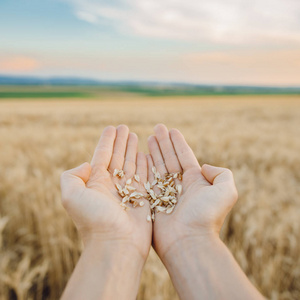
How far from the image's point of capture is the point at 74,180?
5.25ft

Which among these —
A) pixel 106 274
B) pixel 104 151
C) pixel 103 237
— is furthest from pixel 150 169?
pixel 106 274

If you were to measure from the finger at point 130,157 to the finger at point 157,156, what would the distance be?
120 mm

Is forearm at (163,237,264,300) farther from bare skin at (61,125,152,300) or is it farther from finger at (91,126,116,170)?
A: finger at (91,126,116,170)

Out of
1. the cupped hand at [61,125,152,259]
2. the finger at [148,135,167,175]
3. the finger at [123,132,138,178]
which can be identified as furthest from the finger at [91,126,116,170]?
the finger at [148,135,167,175]

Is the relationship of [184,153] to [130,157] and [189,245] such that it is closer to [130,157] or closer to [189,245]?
[130,157]

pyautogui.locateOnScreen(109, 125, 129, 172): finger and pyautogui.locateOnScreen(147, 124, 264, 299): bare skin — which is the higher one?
pyautogui.locateOnScreen(109, 125, 129, 172): finger

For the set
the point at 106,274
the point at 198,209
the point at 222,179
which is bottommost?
the point at 106,274

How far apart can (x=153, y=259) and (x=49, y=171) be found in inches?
83.8

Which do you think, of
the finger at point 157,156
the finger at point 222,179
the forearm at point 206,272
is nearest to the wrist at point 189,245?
the forearm at point 206,272

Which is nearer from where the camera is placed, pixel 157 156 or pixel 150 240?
pixel 150 240

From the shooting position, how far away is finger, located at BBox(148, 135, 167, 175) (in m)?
2.11

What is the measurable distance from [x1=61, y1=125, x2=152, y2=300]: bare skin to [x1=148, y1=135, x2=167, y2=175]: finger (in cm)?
35

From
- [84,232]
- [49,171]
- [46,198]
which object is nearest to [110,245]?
[84,232]

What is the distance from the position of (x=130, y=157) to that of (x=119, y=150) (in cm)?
9
